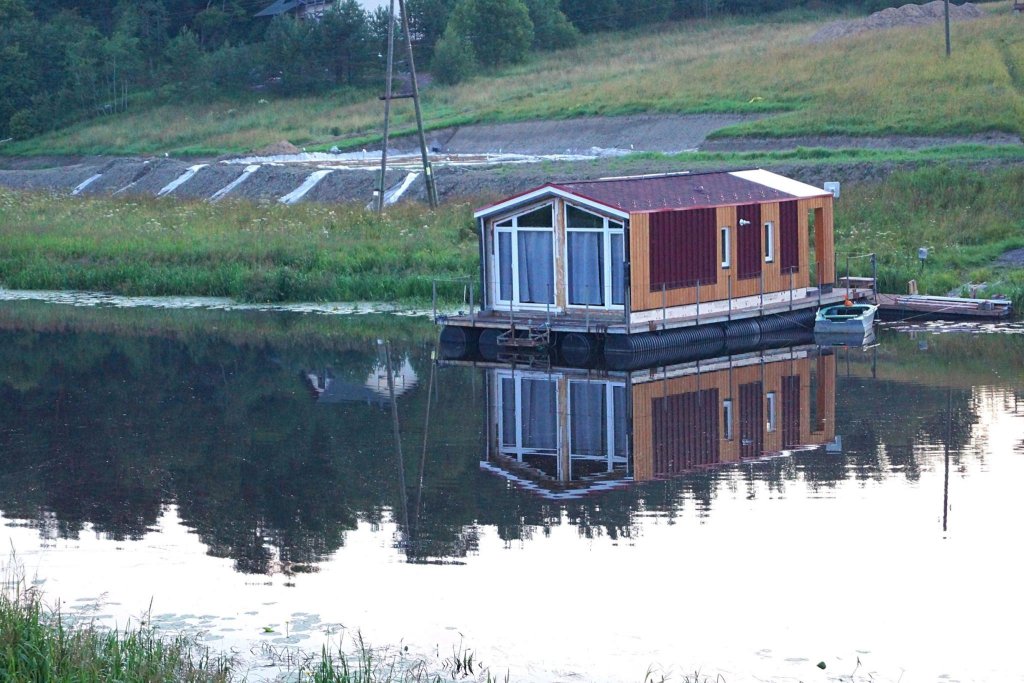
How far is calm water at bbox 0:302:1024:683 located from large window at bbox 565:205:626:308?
2792mm

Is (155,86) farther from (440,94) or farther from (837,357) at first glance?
(837,357)

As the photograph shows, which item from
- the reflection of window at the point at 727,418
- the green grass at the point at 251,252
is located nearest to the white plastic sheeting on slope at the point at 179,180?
the green grass at the point at 251,252

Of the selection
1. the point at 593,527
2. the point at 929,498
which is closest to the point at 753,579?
the point at 593,527

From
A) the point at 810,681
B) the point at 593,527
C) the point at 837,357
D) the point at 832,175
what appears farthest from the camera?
the point at 832,175

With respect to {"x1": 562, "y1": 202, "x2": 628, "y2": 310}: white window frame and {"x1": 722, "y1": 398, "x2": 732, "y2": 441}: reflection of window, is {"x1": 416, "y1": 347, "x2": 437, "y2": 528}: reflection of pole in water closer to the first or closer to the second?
{"x1": 562, "y1": 202, "x2": 628, "y2": 310}: white window frame

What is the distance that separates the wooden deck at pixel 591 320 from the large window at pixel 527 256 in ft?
1.33

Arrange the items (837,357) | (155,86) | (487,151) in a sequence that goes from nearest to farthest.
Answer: (837,357)
(487,151)
(155,86)

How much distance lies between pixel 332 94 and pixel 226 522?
75.9 m

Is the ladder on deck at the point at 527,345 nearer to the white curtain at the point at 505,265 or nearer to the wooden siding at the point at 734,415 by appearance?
the white curtain at the point at 505,265

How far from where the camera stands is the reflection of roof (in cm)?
2991

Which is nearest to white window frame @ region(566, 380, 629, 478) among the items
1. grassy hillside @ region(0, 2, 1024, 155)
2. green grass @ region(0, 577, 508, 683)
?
green grass @ region(0, 577, 508, 683)

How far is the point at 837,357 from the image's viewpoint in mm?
28656

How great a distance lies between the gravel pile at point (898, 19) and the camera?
76375mm

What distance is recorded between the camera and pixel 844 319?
30766mm
